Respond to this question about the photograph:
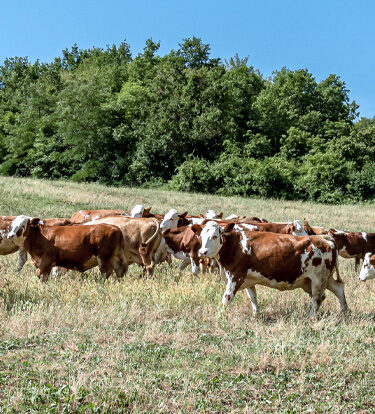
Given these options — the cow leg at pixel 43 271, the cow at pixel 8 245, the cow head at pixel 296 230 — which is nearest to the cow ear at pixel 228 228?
the cow leg at pixel 43 271

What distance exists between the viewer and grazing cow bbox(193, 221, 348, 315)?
852 centimetres

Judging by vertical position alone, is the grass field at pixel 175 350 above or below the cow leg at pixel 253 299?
below

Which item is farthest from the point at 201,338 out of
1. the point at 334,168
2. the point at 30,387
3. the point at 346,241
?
the point at 334,168

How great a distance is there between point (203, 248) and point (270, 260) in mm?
1164

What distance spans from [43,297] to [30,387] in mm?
3770

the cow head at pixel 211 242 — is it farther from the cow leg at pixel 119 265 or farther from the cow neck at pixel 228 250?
the cow leg at pixel 119 265

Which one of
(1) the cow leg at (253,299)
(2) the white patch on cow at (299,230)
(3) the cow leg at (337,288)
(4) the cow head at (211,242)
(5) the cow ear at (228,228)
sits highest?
(5) the cow ear at (228,228)

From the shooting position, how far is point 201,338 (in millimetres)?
7270

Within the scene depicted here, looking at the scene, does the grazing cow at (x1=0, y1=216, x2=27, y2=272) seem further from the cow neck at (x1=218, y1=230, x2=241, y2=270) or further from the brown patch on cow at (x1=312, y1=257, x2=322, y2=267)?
the brown patch on cow at (x1=312, y1=257, x2=322, y2=267)

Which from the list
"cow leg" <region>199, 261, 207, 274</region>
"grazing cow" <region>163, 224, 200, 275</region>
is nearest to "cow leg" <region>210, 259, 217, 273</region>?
"cow leg" <region>199, 261, 207, 274</region>

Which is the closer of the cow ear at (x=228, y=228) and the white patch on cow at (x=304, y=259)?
the white patch on cow at (x=304, y=259)

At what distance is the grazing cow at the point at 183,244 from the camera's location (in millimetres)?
12633

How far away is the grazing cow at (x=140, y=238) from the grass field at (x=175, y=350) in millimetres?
1259

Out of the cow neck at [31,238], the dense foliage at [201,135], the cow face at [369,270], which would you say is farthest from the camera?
the dense foliage at [201,135]
